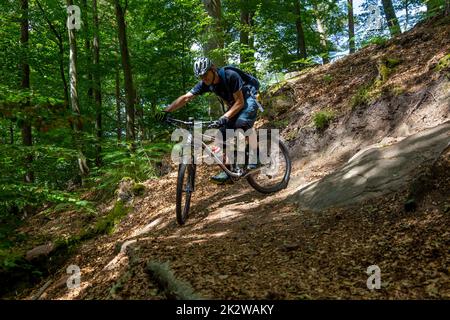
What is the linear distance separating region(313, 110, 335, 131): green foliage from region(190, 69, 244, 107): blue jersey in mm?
2949

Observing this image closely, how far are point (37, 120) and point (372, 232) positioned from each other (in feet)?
11.7

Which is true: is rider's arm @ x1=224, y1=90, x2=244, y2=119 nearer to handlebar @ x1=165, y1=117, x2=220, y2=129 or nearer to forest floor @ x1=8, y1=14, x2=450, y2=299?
handlebar @ x1=165, y1=117, x2=220, y2=129

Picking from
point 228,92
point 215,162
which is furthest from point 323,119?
point 215,162

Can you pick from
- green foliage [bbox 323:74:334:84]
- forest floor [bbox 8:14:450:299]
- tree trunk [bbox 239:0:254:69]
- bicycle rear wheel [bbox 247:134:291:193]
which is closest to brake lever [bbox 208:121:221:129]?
bicycle rear wheel [bbox 247:134:291:193]

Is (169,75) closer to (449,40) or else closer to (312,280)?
(449,40)

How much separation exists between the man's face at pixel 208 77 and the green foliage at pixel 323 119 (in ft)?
11.2

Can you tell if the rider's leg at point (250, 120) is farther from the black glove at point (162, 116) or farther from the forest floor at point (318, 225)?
the black glove at point (162, 116)

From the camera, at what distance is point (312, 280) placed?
3.10 metres

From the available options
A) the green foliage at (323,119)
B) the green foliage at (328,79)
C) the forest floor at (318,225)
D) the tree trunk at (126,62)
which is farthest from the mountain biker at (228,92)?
the tree trunk at (126,62)

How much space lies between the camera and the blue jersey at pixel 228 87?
19.7ft

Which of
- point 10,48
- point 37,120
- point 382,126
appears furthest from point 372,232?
point 10,48

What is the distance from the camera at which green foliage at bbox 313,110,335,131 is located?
27.3 feet

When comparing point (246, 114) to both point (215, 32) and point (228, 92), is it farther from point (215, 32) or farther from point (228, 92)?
point (215, 32)

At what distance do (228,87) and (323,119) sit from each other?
3.18 metres
